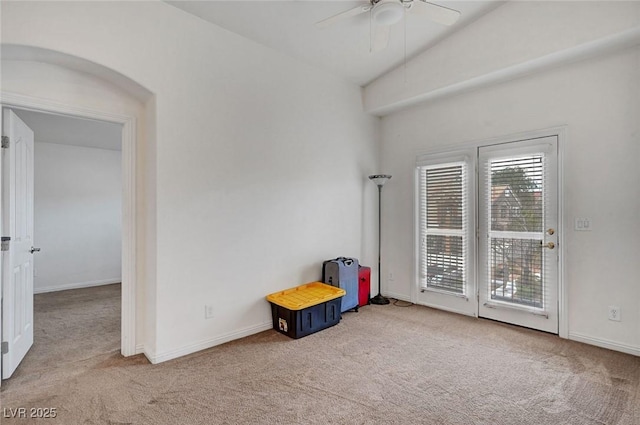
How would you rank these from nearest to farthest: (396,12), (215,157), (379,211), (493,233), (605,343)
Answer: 1. (396,12)
2. (605,343)
3. (215,157)
4. (493,233)
5. (379,211)

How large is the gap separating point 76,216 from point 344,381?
5655 millimetres

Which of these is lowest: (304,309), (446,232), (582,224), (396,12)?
(304,309)

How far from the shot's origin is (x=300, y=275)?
381 cm

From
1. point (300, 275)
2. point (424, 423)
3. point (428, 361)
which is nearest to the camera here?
point (424, 423)

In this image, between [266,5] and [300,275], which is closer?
[266,5]

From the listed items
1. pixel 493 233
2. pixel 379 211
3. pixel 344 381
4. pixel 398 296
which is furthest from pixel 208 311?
pixel 493 233

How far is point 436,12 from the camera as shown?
8.04ft

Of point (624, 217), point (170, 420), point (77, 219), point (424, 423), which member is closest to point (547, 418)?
point (424, 423)

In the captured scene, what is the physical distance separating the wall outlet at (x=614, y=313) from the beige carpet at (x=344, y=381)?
312 mm

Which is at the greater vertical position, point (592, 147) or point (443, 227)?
point (592, 147)

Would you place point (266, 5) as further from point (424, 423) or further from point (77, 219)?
point (77, 219)

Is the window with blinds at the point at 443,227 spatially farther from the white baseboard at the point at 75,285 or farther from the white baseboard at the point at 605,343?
the white baseboard at the point at 75,285

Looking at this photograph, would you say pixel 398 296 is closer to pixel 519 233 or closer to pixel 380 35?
pixel 519 233

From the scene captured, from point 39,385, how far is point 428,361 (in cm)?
298
